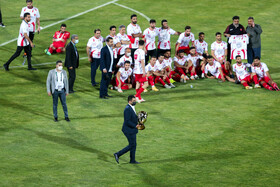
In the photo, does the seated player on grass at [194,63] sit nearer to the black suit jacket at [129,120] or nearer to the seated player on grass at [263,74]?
the seated player on grass at [263,74]

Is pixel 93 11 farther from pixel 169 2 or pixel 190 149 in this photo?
pixel 190 149

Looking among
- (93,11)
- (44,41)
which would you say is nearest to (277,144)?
(44,41)

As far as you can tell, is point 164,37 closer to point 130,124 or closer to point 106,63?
point 106,63

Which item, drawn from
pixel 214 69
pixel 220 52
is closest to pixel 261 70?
pixel 214 69

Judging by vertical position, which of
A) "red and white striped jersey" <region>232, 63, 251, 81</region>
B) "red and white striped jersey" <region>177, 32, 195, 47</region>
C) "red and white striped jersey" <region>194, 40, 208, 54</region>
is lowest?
"red and white striped jersey" <region>232, 63, 251, 81</region>

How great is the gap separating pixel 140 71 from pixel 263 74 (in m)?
5.24

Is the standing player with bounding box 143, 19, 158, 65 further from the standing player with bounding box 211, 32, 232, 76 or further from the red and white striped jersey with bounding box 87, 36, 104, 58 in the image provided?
the standing player with bounding box 211, 32, 232, 76

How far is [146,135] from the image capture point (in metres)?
17.8

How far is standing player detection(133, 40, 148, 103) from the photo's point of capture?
21141mm

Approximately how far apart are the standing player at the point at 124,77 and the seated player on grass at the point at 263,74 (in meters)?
5.12

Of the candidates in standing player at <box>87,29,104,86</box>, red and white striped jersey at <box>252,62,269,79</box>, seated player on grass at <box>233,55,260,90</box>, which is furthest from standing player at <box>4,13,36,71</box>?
red and white striped jersey at <box>252,62,269,79</box>

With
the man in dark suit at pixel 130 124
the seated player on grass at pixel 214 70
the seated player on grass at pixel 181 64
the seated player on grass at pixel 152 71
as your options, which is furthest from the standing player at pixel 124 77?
the man in dark suit at pixel 130 124

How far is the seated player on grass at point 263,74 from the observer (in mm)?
22734

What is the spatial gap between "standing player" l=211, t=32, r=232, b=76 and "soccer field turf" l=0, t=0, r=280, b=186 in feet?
3.15
